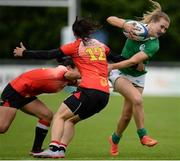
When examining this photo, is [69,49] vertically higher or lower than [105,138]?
higher

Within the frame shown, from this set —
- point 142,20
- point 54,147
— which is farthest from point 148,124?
point 54,147

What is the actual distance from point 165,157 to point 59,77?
1.81 m

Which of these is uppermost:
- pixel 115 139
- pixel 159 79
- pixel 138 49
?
pixel 138 49

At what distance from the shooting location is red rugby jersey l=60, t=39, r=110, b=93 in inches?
449

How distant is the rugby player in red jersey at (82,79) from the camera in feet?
37.2

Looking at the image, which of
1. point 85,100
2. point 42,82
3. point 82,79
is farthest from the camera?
point 42,82

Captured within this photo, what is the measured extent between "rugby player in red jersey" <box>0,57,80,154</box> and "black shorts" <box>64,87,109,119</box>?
13.4 inches

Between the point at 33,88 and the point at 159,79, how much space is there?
20.8 m

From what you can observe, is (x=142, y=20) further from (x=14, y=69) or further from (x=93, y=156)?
(x=14, y=69)

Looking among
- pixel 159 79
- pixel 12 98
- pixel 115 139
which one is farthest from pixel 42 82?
pixel 159 79

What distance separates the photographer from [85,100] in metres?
11.4

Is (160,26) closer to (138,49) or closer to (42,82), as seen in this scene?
(138,49)

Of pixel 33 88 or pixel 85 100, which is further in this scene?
pixel 33 88

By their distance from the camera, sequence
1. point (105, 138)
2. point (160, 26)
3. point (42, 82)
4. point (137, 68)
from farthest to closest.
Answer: point (105, 138)
point (137, 68)
point (160, 26)
point (42, 82)
